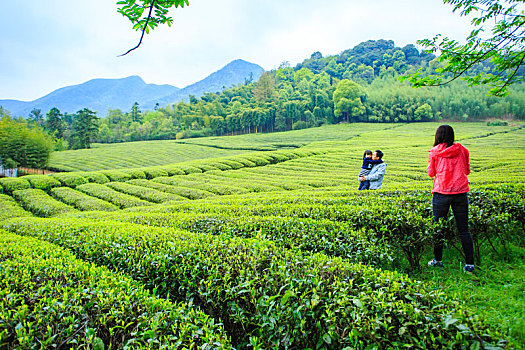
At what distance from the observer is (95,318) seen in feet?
8.71

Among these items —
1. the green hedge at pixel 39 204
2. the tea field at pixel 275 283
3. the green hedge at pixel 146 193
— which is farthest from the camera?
the green hedge at pixel 146 193

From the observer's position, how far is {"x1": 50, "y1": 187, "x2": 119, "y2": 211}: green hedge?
14.8m

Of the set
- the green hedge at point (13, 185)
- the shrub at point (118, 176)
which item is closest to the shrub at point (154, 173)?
the shrub at point (118, 176)

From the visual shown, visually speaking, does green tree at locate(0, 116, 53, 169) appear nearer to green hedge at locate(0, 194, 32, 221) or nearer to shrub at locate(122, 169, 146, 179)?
shrub at locate(122, 169, 146, 179)

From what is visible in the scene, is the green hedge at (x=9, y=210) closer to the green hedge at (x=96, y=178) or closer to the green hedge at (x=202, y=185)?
the green hedge at (x=96, y=178)

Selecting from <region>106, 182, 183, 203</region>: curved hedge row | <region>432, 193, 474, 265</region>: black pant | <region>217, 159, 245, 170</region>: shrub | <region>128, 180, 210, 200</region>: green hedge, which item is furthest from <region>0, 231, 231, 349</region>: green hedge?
<region>217, 159, 245, 170</region>: shrub

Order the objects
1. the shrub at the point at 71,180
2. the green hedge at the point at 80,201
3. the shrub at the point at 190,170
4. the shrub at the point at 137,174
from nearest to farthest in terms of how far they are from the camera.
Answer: the green hedge at the point at 80,201 → the shrub at the point at 71,180 → the shrub at the point at 137,174 → the shrub at the point at 190,170

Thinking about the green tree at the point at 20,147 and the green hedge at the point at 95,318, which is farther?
the green tree at the point at 20,147

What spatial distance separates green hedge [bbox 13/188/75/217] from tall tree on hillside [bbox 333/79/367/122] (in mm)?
73095

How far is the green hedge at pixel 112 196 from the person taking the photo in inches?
598

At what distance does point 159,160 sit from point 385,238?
4231cm

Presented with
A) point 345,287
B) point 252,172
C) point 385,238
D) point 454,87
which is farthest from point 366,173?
point 454,87

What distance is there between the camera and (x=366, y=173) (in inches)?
385

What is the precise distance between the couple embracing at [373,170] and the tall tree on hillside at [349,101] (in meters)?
71.6
